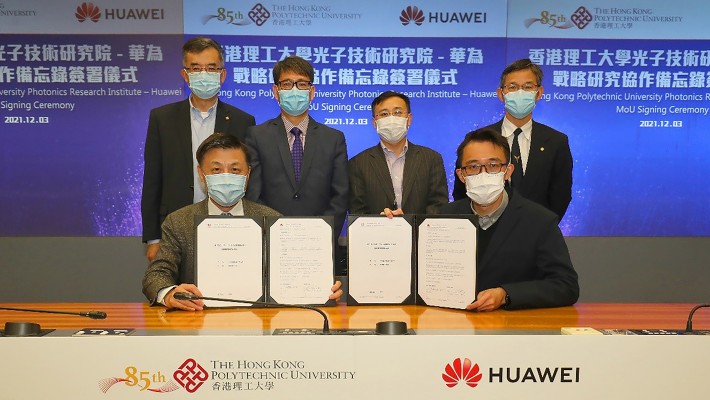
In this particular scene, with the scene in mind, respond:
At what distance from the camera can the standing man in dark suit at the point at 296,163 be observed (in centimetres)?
346

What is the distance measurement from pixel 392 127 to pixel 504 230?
3.87 feet

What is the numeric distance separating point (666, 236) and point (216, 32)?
11.9 ft

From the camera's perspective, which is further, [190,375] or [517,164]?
[517,164]

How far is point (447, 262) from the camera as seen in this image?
2324 millimetres

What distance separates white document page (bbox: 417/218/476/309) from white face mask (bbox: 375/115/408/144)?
1.28 m

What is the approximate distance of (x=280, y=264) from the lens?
232cm

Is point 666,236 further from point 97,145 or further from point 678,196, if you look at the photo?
point 97,145

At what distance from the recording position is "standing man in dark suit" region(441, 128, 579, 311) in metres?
2.53

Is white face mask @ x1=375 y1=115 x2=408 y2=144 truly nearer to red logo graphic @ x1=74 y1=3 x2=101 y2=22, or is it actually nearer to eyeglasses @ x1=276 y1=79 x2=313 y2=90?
eyeglasses @ x1=276 y1=79 x2=313 y2=90

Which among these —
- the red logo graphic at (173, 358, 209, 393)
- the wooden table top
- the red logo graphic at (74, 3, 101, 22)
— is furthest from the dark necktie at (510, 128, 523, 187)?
the red logo graphic at (74, 3, 101, 22)

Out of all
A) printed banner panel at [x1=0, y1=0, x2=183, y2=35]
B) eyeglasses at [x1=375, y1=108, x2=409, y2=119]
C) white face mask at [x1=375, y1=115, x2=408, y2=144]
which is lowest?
white face mask at [x1=375, y1=115, x2=408, y2=144]

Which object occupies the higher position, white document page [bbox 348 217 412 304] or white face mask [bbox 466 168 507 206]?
white face mask [bbox 466 168 507 206]

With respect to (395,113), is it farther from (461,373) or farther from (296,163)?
(461,373)

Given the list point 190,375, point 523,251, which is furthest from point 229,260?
point 523,251
